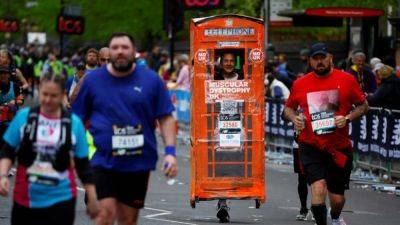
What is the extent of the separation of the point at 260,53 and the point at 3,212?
3319mm

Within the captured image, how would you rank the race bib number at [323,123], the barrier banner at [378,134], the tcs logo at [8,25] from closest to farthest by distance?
1. the race bib number at [323,123]
2. the barrier banner at [378,134]
3. the tcs logo at [8,25]

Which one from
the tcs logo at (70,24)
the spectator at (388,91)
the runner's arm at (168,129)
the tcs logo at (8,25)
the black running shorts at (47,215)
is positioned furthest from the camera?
the tcs logo at (8,25)

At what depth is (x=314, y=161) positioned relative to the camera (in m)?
12.6

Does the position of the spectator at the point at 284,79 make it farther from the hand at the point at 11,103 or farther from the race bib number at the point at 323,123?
the race bib number at the point at 323,123

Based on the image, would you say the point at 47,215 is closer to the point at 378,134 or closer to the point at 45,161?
the point at 45,161

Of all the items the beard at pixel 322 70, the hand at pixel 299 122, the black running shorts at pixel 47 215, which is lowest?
the black running shorts at pixel 47 215

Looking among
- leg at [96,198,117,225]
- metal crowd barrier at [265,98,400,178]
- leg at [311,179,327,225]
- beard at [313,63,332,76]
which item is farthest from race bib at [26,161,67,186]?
metal crowd barrier at [265,98,400,178]

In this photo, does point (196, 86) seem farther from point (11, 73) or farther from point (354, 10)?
point (354, 10)

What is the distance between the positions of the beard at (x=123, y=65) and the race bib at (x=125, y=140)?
0.41 meters

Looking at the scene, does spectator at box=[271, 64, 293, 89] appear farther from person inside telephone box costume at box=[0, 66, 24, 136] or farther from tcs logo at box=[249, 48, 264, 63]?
tcs logo at box=[249, 48, 264, 63]

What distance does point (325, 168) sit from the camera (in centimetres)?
1261

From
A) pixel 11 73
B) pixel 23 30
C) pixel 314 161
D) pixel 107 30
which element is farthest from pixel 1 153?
pixel 23 30

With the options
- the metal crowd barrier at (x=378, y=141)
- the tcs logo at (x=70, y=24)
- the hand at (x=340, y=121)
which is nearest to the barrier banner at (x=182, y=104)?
the metal crowd barrier at (x=378, y=141)

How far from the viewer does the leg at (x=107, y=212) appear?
9.52 m
